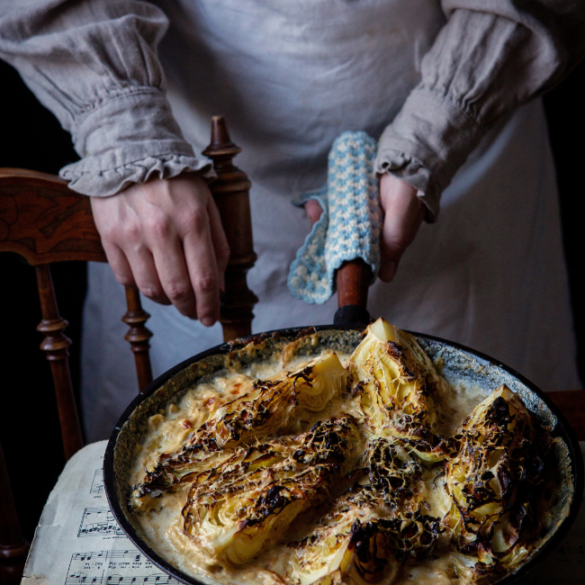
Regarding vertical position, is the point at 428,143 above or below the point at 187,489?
above

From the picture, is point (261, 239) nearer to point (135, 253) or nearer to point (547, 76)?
point (135, 253)

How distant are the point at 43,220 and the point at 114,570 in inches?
19.8

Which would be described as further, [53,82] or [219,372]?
[53,82]

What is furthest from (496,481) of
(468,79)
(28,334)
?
(28,334)

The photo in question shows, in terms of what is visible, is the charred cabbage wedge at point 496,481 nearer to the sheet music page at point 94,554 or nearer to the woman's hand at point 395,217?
the sheet music page at point 94,554

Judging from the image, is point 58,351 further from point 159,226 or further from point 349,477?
point 349,477

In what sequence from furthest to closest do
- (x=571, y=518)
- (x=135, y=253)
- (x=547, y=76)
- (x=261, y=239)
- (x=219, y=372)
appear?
(x=261, y=239)
(x=547, y=76)
(x=135, y=253)
(x=219, y=372)
(x=571, y=518)

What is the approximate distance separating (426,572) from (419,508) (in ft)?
0.18

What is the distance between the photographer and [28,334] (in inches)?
60.3

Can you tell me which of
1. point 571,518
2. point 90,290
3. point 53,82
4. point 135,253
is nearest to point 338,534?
point 571,518

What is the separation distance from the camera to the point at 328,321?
1321 mm

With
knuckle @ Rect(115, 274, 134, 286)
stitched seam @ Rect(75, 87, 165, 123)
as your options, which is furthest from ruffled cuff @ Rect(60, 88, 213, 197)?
knuckle @ Rect(115, 274, 134, 286)

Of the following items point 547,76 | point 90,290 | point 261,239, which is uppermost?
point 547,76

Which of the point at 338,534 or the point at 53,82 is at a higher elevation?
the point at 53,82
